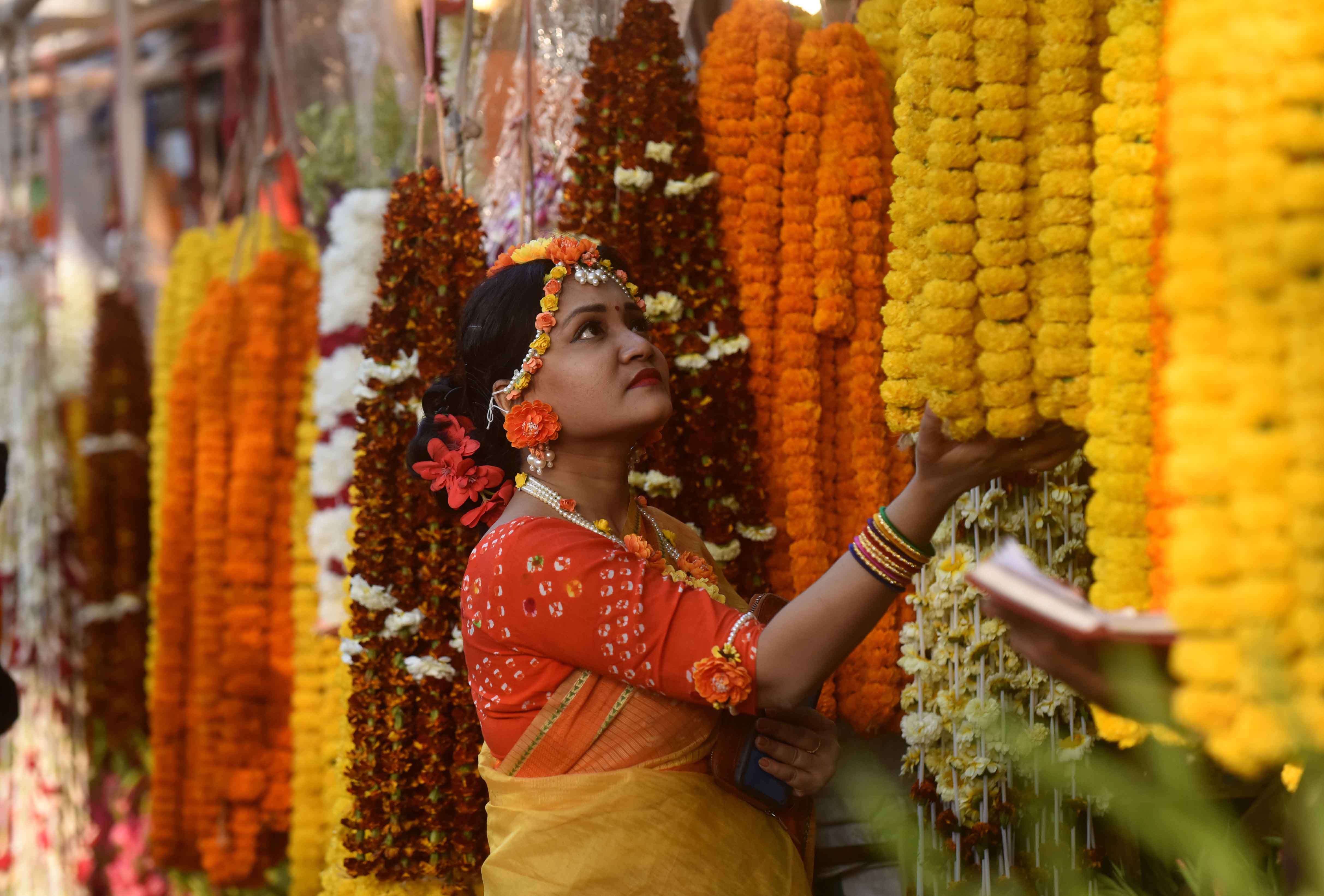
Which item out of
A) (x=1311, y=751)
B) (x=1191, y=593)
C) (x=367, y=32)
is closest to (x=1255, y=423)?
(x=1191, y=593)

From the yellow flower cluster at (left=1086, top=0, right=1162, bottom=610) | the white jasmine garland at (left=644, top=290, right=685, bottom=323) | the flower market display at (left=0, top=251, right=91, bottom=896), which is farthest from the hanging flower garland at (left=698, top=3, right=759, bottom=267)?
the flower market display at (left=0, top=251, right=91, bottom=896)

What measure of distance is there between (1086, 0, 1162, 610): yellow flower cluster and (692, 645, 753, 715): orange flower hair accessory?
543 millimetres

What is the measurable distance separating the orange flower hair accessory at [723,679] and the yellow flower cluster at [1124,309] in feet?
1.78

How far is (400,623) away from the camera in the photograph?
8.51 ft

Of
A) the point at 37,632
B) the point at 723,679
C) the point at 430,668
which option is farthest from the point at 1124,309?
the point at 37,632

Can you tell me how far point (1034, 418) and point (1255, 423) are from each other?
48 cm

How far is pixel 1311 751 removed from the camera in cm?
100

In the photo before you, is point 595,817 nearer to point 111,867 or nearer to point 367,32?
point 367,32

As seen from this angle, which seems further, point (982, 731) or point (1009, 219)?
point (982, 731)

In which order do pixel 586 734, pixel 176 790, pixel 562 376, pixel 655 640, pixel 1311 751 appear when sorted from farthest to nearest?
1. pixel 176 790
2. pixel 562 376
3. pixel 586 734
4. pixel 655 640
5. pixel 1311 751

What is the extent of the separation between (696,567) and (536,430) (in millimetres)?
377

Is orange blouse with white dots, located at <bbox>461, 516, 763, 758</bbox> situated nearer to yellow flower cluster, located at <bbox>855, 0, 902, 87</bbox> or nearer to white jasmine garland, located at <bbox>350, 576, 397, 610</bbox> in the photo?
white jasmine garland, located at <bbox>350, 576, 397, 610</bbox>

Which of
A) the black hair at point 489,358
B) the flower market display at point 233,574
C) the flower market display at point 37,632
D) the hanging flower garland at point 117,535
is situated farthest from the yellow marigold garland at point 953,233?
the flower market display at point 37,632

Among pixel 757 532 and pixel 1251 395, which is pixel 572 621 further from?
pixel 1251 395
